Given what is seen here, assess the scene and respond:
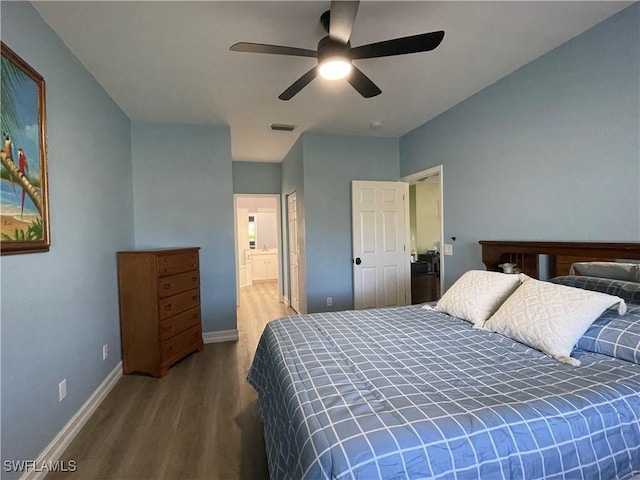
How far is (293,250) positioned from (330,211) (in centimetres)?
140

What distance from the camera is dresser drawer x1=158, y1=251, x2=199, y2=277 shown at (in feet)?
9.35

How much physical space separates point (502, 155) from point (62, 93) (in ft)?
11.4

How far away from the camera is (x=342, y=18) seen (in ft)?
4.99

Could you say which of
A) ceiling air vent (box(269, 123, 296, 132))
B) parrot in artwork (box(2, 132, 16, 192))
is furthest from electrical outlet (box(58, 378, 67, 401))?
ceiling air vent (box(269, 123, 296, 132))

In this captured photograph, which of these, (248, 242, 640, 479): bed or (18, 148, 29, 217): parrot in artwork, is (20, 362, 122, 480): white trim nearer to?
(248, 242, 640, 479): bed

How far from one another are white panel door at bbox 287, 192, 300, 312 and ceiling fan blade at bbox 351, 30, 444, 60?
10.2 ft

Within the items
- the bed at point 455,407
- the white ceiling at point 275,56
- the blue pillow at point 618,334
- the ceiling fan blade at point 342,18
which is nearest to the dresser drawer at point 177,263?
the white ceiling at point 275,56

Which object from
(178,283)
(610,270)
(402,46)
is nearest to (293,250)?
(178,283)

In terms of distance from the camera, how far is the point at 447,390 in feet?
3.86

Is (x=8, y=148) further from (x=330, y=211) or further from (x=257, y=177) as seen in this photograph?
(x=257, y=177)

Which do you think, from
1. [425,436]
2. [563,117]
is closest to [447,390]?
[425,436]

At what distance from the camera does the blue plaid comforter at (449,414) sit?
906mm

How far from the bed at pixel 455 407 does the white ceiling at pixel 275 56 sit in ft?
6.15

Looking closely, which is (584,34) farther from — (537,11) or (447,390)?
(447,390)
